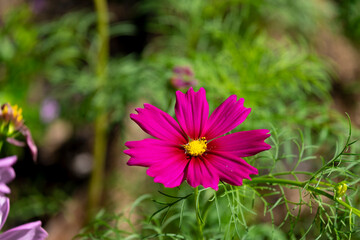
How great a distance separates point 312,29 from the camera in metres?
1.87

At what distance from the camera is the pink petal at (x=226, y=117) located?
22.5 inches

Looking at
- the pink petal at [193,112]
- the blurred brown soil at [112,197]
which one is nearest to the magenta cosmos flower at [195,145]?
the pink petal at [193,112]

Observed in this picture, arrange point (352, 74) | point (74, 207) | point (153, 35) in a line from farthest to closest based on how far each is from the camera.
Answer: point (153, 35) → point (352, 74) → point (74, 207)

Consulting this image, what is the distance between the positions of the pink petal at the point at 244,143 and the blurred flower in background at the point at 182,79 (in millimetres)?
445

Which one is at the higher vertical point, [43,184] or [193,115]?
[43,184]

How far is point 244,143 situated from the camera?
54 cm

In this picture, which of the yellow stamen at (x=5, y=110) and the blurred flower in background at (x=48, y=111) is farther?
the blurred flower in background at (x=48, y=111)

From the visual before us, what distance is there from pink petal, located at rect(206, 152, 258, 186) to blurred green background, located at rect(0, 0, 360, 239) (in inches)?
19.9

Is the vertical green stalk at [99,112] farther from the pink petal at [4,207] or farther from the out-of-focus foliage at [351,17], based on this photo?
the out-of-focus foliage at [351,17]

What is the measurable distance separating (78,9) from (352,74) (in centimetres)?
145

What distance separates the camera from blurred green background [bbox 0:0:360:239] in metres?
1.29

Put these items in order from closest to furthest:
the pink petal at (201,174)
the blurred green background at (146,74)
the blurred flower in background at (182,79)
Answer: the pink petal at (201,174) < the blurred flower in background at (182,79) < the blurred green background at (146,74)

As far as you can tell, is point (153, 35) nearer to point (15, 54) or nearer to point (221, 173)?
point (15, 54)

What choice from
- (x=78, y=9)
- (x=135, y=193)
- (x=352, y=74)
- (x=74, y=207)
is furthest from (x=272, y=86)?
(x=78, y=9)
